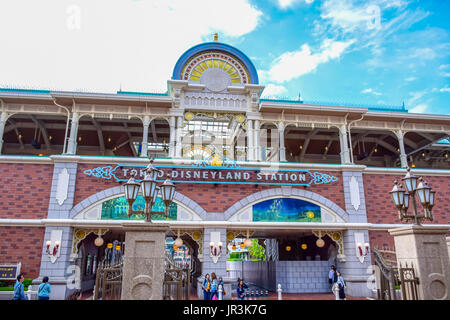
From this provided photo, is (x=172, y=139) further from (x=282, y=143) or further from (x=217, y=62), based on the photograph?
(x=282, y=143)

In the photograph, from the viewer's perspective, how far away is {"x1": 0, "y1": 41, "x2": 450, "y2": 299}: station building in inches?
703

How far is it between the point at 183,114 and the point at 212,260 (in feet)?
30.0

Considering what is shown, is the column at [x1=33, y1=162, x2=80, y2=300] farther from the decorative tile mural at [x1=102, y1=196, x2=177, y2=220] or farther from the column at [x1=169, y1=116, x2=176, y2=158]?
the column at [x1=169, y1=116, x2=176, y2=158]

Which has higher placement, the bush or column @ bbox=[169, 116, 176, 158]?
column @ bbox=[169, 116, 176, 158]

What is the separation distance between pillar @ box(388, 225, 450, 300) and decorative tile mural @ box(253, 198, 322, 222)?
10.6m

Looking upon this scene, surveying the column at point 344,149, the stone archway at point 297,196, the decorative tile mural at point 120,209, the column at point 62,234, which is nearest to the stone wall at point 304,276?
the stone archway at point 297,196

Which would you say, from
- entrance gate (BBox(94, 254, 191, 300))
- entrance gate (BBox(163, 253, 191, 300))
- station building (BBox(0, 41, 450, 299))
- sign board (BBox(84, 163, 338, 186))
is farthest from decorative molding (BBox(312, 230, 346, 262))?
entrance gate (BBox(94, 254, 191, 300))

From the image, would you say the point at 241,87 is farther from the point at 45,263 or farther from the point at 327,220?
the point at 45,263

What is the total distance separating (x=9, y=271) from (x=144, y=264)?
42.6 feet

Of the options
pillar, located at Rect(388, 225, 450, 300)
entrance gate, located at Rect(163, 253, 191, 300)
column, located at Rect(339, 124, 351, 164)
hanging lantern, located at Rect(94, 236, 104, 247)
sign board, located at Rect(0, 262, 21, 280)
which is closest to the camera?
pillar, located at Rect(388, 225, 450, 300)

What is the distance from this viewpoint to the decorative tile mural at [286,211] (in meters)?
19.1

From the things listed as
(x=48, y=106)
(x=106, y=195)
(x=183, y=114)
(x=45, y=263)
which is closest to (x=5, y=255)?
(x=45, y=263)

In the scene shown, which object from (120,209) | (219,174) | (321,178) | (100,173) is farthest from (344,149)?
(100,173)

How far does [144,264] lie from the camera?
777cm
